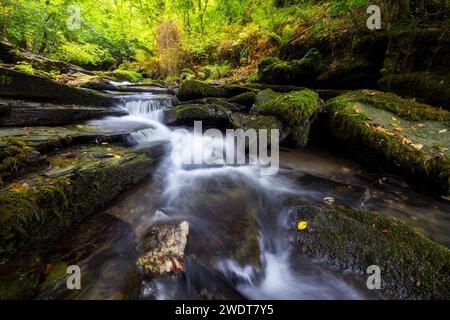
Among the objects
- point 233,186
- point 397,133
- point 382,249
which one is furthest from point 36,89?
point 397,133

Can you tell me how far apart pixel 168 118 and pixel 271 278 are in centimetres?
504

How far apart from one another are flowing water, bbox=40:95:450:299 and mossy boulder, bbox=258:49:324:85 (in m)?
3.15

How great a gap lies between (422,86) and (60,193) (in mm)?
6641

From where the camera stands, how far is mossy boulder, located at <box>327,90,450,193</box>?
137 inches

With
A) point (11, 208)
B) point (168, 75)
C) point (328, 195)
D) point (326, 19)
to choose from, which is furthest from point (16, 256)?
point (168, 75)

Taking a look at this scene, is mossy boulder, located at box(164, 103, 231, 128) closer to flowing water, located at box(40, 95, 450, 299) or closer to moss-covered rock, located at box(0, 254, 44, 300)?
flowing water, located at box(40, 95, 450, 299)

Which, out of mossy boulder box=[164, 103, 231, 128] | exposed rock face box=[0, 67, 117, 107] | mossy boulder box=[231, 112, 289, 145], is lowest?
mossy boulder box=[231, 112, 289, 145]

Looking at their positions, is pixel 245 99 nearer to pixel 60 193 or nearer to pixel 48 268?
pixel 60 193

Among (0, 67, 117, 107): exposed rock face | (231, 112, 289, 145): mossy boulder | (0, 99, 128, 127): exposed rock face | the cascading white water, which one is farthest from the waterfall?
(231, 112, 289, 145): mossy boulder

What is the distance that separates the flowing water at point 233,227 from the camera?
2197mm

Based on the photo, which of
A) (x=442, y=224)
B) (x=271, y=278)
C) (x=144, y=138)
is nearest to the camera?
(x=271, y=278)

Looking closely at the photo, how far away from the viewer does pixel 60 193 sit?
7.82ft
